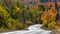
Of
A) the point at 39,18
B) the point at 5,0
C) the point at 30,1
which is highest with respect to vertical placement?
the point at 5,0

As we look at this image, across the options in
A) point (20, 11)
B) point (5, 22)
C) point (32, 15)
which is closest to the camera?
point (5, 22)

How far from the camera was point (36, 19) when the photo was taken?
60562 millimetres

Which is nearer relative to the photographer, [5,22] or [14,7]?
[5,22]

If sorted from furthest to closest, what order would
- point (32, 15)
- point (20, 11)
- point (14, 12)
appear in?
1. point (32, 15)
2. point (20, 11)
3. point (14, 12)

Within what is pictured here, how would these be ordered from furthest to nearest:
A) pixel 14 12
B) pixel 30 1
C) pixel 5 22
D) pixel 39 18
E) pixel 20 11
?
pixel 30 1 < pixel 39 18 < pixel 20 11 < pixel 14 12 < pixel 5 22

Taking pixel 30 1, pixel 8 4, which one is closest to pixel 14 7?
pixel 8 4

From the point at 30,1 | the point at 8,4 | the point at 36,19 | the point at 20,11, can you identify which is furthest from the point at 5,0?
the point at 30,1

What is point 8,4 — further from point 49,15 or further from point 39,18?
point 39,18

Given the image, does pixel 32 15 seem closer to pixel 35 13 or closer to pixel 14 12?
pixel 35 13

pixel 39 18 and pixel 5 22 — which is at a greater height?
pixel 5 22

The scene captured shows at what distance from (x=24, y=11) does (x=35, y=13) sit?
12151 millimetres

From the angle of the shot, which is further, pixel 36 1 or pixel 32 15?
pixel 36 1

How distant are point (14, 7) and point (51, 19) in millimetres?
10079

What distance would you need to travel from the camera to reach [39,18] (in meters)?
61.8
